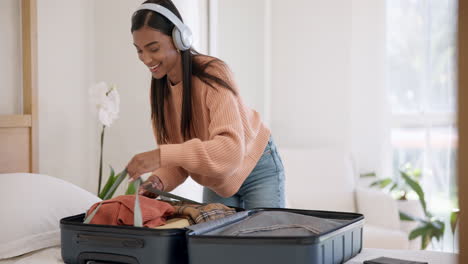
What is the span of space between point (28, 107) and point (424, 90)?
7.69 feet

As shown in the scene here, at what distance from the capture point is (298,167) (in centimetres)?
312

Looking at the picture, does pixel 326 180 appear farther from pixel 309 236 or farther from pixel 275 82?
pixel 309 236

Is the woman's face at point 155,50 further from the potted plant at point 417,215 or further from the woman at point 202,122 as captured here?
the potted plant at point 417,215

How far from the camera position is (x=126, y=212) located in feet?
3.86

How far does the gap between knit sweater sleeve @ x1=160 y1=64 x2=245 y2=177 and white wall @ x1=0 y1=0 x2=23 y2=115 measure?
3.27ft

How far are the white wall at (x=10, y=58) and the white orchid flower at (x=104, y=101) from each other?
32 centimetres

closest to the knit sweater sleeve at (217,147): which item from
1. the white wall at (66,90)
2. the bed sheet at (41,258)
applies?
the bed sheet at (41,258)

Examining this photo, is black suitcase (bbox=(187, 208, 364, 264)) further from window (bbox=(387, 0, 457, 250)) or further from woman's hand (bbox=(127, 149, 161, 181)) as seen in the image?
window (bbox=(387, 0, 457, 250))

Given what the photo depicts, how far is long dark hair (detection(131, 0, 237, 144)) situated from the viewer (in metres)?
1.40

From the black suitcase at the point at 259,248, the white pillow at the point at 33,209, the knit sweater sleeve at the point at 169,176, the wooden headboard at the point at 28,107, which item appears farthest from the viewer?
the wooden headboard at the point at 28,107

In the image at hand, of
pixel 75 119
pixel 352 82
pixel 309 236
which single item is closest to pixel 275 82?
pixel 352 82

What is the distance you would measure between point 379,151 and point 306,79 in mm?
629

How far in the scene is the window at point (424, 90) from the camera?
339 cm

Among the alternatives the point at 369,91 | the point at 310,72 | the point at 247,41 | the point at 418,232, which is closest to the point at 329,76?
the point at 310,72
